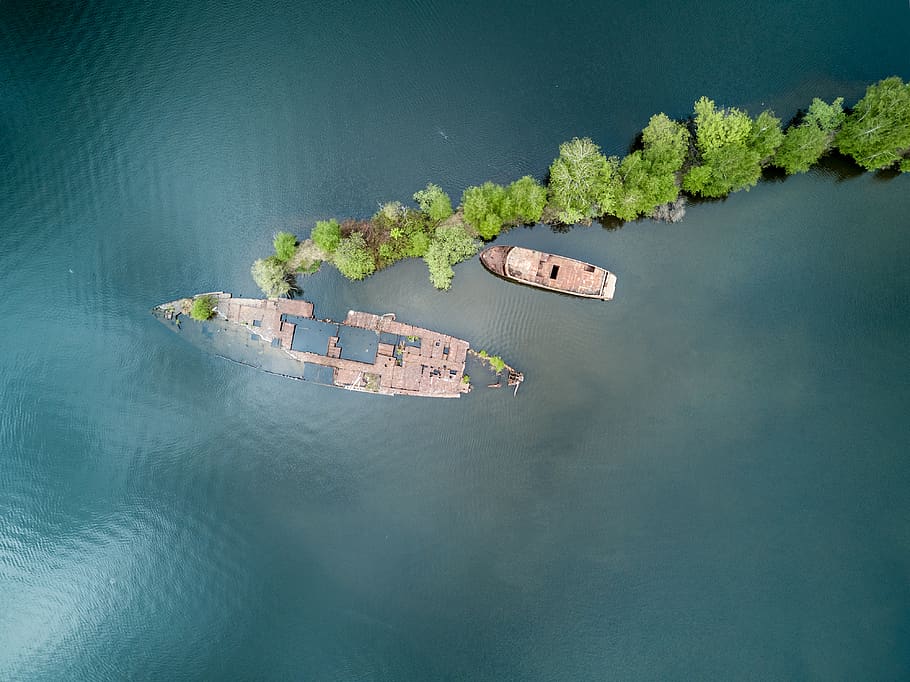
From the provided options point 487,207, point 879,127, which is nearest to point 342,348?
point 487,207

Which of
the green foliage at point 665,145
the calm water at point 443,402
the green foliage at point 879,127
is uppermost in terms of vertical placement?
the green foliage at point 879,127

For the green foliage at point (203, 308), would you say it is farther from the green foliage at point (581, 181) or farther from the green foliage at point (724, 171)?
the green foliage at point (724, 171)

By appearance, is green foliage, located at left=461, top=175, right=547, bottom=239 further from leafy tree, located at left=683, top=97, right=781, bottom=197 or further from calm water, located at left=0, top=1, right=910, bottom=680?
leafy tree, located at left=683, top=97, right=781, bottom=197

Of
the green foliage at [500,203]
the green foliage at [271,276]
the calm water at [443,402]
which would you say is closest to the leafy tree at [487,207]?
the green foliage at [500,203]

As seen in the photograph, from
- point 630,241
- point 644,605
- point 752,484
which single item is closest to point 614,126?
point 630,241

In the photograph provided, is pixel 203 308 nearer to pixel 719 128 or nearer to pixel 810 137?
pixel 719 128

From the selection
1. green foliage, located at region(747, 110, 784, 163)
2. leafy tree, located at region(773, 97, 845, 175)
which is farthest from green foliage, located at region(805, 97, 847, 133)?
green foliage, located at region(747, 110, 784, 163)
